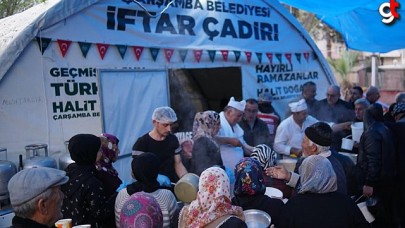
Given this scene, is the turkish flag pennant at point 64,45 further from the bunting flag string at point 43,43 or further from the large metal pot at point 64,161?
the large metal pot at point 64,161

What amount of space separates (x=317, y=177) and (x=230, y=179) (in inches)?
58.0

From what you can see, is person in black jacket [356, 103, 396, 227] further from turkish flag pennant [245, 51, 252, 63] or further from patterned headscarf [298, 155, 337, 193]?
turkish flag pennant [245, 51, 252, 63]

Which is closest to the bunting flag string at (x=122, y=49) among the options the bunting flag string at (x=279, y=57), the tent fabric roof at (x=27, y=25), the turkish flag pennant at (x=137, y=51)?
the turkish flag pennant at (x=137, y=51)

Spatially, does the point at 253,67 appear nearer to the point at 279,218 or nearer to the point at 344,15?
the point at 344,15

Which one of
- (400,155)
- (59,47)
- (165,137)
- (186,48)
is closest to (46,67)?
(59,47)

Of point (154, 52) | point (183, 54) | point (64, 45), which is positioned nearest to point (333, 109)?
point (183, 54)

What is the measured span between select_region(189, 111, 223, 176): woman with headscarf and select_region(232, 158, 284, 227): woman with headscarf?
1.44 metres

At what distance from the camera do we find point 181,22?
21.3 ft

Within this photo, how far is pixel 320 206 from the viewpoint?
2.78 meters

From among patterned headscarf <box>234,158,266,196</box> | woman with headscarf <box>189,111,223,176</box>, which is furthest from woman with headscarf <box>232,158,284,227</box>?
woman with headscarf <box>189,111,223,176</box>

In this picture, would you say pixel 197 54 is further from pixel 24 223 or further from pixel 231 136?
pixel 24 223

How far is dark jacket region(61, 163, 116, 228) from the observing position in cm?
314

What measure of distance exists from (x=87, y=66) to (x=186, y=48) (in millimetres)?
1609

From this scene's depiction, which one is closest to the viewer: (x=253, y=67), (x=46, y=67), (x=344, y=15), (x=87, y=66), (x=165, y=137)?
(x=165, y=137)
